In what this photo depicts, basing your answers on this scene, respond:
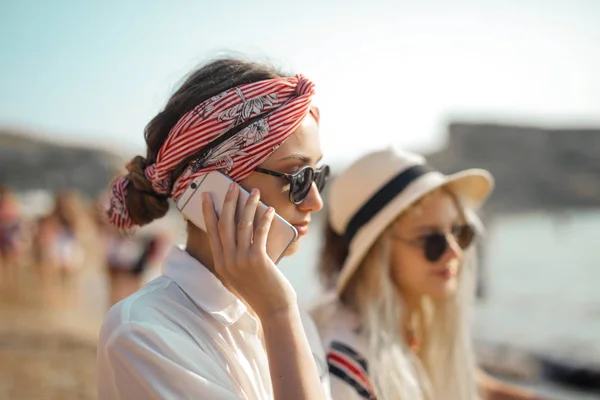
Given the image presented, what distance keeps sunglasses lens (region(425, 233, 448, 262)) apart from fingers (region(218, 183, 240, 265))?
1.64 metres

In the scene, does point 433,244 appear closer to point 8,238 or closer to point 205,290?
point 205,290

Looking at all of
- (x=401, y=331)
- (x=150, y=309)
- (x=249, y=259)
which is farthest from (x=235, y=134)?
(x=401, y=331)

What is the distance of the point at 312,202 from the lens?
83.0 inches

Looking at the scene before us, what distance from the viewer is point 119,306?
1.75 meters

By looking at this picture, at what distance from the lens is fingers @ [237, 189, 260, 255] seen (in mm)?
1780

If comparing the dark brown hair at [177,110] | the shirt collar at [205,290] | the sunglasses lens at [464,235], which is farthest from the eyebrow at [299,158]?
the sunglasses lens at [464,235]

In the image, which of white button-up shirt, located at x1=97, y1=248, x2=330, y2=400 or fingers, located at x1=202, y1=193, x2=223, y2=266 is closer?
white button-up shirt, located at x1=97, y1=248, x2=330, y2=400

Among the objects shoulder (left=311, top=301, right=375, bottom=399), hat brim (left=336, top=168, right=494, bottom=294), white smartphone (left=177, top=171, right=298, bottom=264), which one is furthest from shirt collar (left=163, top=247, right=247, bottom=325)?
hat brim (left=336, top=168, right=494, bottom=294)

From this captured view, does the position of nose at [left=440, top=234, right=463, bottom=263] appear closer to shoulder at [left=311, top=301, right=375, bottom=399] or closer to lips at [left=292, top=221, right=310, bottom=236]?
shoulder at [left=311, top=301, right=375, bottom=399]

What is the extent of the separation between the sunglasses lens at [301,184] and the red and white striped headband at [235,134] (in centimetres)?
13

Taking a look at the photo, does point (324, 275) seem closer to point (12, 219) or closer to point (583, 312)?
point (12, 219)

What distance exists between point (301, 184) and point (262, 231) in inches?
12.3

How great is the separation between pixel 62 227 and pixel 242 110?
10670mm

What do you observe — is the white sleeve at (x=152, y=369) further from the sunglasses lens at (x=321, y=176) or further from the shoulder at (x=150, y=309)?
the sunglasses lens at (x=321, y=176)
